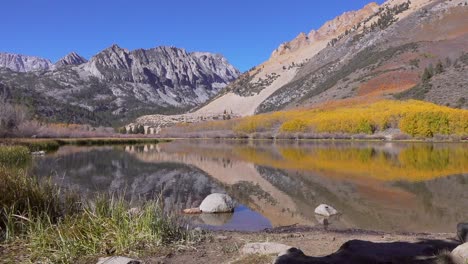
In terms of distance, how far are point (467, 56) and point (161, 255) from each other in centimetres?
10302

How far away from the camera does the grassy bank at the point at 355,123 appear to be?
71.6 metres

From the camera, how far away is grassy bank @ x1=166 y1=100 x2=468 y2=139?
71.6 m

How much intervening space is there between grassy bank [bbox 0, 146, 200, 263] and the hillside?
8233 centimetres

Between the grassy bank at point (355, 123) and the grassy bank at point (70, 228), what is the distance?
70.5 metres

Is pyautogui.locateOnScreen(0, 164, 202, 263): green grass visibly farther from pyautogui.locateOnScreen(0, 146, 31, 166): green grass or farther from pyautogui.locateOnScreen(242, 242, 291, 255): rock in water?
pyautogui.locateOnScreen(0, 146, 31, 166): green grass

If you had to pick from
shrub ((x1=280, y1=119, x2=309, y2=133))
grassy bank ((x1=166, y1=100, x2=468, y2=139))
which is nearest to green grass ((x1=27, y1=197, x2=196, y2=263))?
grassy bank ((x1=166, y1=100, x2=468, y2=139))

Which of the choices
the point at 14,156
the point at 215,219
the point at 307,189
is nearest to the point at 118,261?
the point at 215,219

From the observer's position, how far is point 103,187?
20734mm

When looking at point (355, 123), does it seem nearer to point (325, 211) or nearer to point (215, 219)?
point (325, 211)

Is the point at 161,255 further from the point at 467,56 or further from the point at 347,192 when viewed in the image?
the point at 467,56

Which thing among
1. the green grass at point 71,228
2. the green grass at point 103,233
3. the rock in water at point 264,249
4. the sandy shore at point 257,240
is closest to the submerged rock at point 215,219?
the sandy shore at point 257,240

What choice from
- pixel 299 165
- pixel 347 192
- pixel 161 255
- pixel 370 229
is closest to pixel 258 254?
pixel 161 255

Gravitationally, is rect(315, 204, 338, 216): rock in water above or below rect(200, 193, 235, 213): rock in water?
below

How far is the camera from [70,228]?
290 inches
